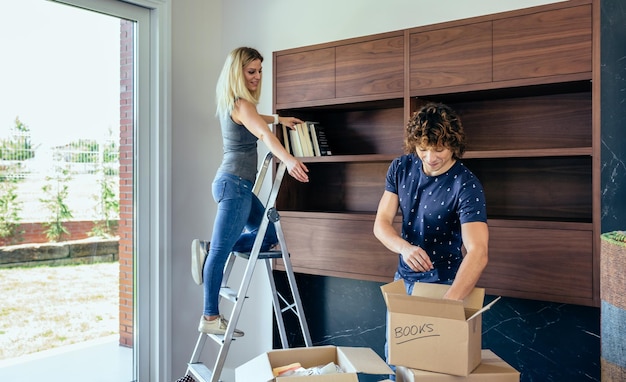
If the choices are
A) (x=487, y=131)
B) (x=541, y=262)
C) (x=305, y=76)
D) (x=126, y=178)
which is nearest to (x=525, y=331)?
(x=541, y=262)

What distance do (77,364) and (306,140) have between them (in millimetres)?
1717

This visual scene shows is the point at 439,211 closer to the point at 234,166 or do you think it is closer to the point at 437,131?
the point at 437,131

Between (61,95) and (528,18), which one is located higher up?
(528,18)

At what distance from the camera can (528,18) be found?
2361mm

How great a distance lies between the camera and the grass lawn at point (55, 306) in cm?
268

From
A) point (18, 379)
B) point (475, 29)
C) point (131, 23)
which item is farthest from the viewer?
point (131, 23)

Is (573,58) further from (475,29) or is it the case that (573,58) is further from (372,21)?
(372,21)

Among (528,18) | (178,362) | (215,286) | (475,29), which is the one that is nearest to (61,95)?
(215,286)

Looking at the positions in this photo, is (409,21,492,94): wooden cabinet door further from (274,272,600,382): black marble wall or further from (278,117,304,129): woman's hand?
(274,272,600,382): black marble wall

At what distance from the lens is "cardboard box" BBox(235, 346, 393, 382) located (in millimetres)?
1271

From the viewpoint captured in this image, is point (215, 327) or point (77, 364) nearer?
point (215, 327)

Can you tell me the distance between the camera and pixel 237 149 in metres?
2.64

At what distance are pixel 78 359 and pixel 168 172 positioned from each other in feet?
3.69

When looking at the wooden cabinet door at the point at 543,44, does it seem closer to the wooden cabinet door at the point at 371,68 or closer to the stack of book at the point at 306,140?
the wooden cabinet door at the point at 371,68
